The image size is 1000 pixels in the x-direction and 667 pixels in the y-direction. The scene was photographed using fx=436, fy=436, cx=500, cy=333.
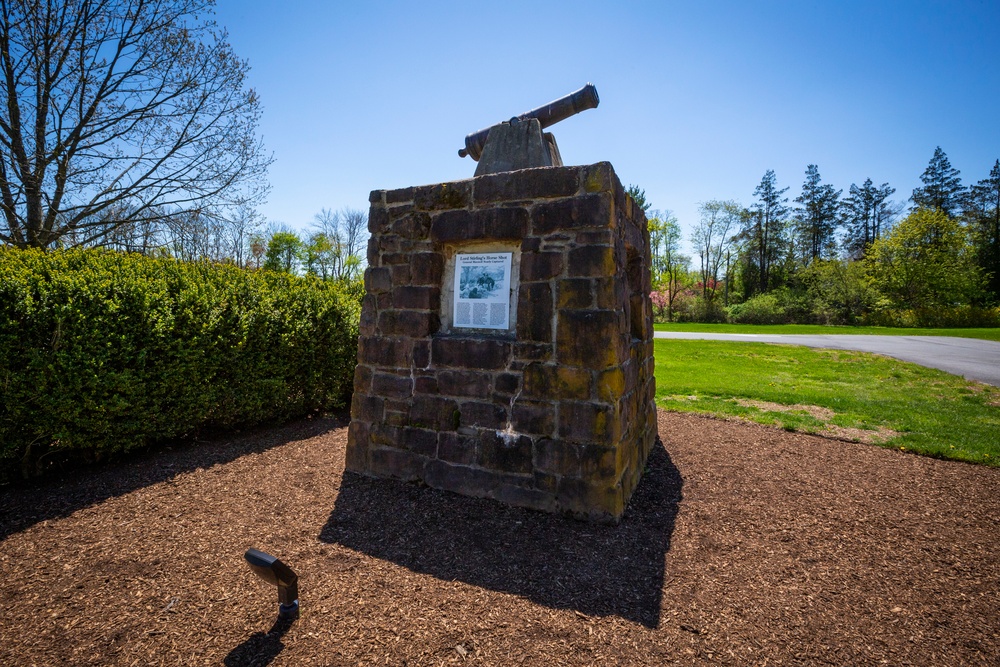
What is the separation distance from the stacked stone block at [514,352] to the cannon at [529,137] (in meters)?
0.52

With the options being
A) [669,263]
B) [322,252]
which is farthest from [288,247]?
[669,263]

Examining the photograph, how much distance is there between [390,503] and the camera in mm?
3678

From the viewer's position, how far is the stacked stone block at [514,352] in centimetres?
336

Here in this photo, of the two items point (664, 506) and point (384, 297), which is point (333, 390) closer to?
point (384, 297)

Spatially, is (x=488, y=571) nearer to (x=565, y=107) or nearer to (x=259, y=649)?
(x=259, y=649)

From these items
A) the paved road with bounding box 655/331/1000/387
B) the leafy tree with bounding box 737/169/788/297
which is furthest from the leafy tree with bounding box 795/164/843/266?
the paved road with bounding box 655/331/1000/387

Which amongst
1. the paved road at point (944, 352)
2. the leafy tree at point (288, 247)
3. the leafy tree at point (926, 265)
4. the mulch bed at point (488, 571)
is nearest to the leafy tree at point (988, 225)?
the leafy tree at point (926, 265)

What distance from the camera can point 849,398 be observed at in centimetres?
804

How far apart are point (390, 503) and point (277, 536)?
0.86 metres

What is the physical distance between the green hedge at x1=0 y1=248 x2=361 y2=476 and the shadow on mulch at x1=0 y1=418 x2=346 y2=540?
182 millimetres

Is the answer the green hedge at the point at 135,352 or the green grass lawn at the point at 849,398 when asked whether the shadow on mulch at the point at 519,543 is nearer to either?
the green hedge at the point at 135,352

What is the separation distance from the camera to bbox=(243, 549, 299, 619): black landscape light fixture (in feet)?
7.02

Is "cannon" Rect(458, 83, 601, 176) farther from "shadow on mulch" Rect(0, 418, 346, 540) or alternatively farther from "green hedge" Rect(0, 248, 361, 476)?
"shadow on mulch" Rect(0, 418, 346, 540)

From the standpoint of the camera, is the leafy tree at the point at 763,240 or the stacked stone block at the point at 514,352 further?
the leafy tree at the point at 763,240
